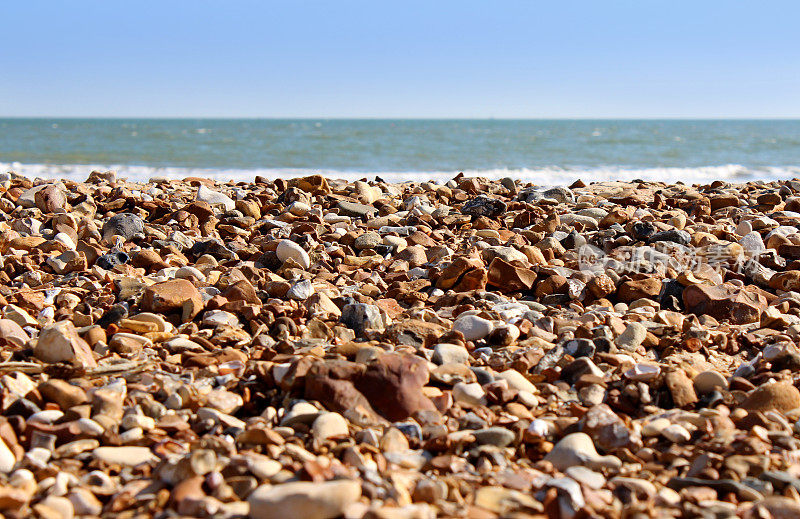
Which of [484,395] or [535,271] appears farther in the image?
[535,271]

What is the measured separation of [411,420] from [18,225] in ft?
9.68

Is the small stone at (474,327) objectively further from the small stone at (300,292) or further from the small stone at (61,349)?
the small stone at (61,349)

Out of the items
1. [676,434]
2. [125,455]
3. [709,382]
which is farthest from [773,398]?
[125,455]

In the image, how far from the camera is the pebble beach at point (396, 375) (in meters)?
1.40

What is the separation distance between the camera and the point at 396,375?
1.79 m

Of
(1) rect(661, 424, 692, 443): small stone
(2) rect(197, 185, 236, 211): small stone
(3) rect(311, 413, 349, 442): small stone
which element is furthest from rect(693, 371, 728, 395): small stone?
(2) rect(197, 185, 236, 211): small stone

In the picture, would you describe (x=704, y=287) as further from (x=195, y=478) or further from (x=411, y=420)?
(x=195, y=478)

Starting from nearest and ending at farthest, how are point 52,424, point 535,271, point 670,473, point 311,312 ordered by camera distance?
1. point 670,473
2. point 52,424
3. point 311,312
4. point 535,271

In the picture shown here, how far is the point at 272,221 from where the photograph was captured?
409cm

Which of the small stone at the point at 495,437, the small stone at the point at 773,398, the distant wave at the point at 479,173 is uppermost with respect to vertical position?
the distant wave at the point at 479,173

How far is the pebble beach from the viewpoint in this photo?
4.61 feet

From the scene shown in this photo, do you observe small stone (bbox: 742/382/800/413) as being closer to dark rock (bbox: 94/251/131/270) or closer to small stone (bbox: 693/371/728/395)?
small stone (bbox: 693/371/728/395)

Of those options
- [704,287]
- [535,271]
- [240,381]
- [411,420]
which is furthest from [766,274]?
[240,381]

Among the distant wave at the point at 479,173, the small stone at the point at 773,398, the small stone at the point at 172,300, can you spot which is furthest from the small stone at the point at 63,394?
the distant wave at the point at 479,173
